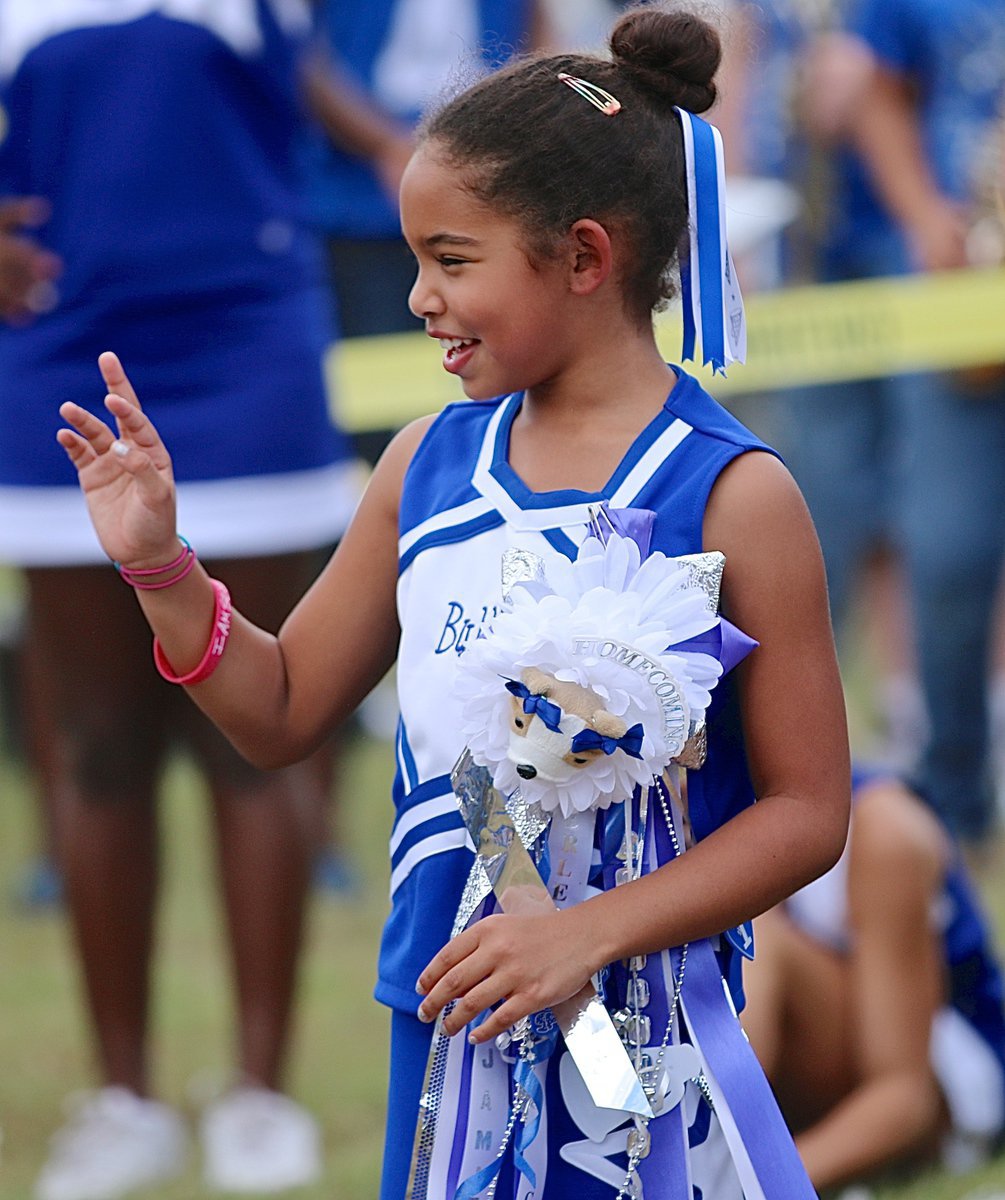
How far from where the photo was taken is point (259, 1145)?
140 inches

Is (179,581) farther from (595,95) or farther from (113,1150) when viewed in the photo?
(113,1150)

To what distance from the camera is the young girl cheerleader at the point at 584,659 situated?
75.6 inches

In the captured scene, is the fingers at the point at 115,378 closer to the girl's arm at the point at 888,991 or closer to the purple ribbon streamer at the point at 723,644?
the purple ribbon streamer at the point at 723,644

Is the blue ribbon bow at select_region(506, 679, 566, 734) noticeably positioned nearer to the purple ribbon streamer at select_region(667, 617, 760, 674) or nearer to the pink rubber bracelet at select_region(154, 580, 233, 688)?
the purple ribbon streamer at select_region(667, 617, 760, 674)

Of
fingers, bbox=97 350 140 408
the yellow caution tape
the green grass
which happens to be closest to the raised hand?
fingers, bbox=97 350 140 408

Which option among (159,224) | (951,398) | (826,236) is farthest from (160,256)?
(826,236)

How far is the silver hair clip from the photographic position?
2.04 m

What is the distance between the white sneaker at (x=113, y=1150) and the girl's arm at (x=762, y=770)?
176cm

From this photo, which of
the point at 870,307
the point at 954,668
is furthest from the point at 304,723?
the point at 870,307

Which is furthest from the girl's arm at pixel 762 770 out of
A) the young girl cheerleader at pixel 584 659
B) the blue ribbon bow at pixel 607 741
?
the blue ribbon bow at pixel 607 741

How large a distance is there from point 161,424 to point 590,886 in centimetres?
178

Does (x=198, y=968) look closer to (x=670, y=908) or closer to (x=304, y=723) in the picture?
(x=304, y=723)

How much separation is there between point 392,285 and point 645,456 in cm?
397

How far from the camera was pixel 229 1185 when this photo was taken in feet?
11.5
